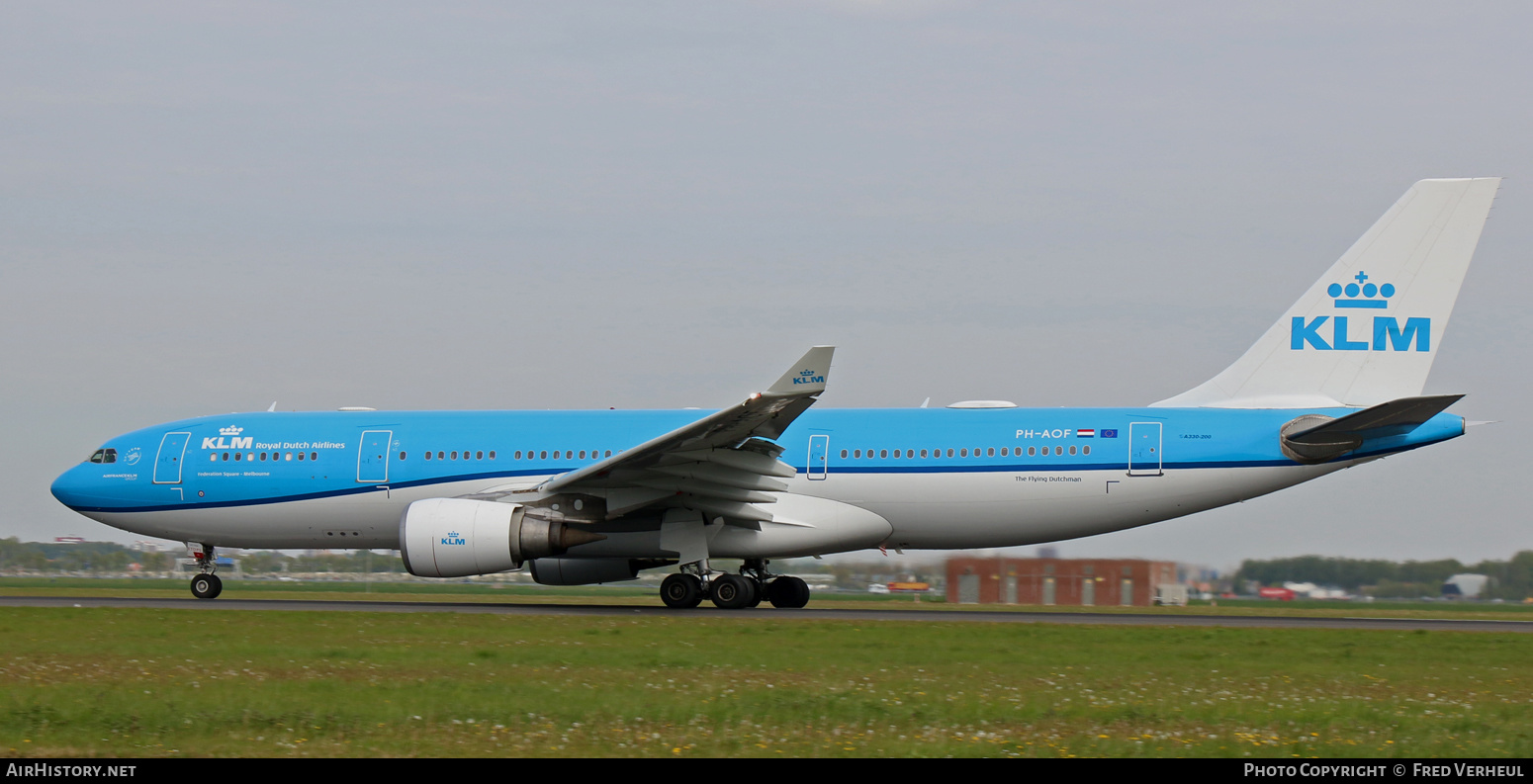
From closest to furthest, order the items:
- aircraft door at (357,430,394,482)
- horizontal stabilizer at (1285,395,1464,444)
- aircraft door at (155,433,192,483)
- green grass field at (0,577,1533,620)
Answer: horizontal stabilizer at (1285,395,1464,444) → aircraft door at (357,430,394,482) → aircraft door at (155,433,192,483) → green grass field at (0,577,1533,620)

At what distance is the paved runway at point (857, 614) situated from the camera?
18828mm

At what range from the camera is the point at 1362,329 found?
21.3m

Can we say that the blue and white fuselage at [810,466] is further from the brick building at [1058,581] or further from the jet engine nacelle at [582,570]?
the brick building at [1058,581]

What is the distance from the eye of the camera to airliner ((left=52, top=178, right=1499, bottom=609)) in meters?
19.8

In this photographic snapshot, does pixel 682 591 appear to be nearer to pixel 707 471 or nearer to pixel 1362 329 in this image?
pixel 707 471

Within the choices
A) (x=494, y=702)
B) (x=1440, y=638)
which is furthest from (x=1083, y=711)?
(x=1440, y=638)

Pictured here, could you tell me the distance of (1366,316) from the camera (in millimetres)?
21344

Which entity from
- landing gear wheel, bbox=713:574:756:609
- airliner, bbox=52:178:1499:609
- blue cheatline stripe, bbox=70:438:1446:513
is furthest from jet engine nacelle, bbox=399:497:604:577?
landing gear wheel, bbox=713:574:756:609

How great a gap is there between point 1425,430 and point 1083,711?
42.1ft

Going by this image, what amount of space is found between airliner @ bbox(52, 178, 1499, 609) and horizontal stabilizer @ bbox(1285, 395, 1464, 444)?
0.11 feet

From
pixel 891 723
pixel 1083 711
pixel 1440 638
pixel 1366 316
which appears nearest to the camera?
pixel 891 723

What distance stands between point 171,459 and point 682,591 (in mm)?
9551

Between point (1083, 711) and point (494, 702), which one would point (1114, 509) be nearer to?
point (1083, 711)

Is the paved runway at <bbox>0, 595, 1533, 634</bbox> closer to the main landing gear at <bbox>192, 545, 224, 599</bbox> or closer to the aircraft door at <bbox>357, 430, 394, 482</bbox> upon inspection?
the main landing gear at <bbox>192, 545, 224, 599</bbox>
